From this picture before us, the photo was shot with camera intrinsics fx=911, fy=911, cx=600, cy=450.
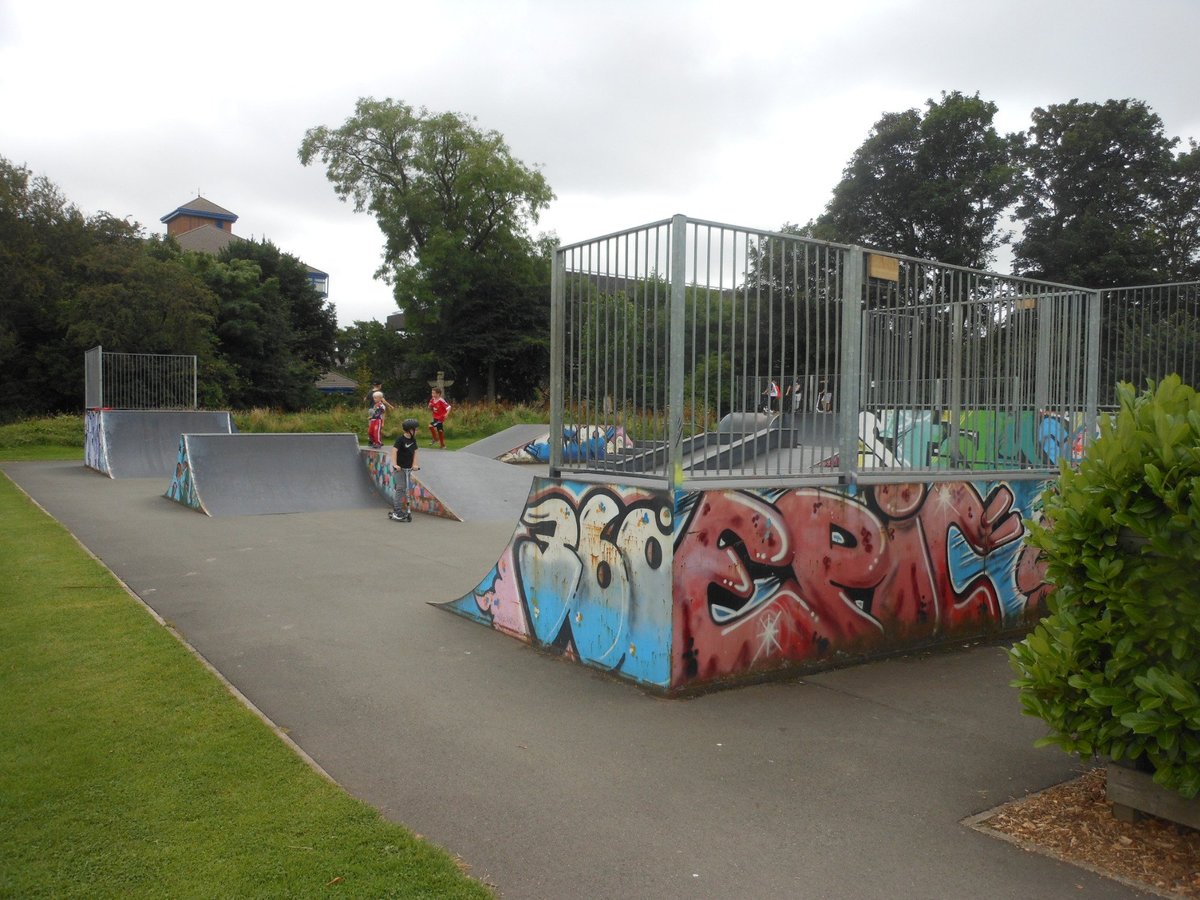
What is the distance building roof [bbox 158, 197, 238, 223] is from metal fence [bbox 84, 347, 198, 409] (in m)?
77.3

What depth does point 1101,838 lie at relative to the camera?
3.85 meters

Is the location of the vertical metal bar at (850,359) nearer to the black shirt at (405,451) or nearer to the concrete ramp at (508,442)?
the black shirt at (405,451)

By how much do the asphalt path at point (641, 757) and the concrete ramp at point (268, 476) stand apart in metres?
7.04

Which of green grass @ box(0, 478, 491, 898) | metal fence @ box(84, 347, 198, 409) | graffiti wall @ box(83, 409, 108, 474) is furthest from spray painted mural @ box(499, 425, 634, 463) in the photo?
metal fence @ box(84, 347, 198, 409)

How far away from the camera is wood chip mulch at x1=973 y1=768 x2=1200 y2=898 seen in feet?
11.6

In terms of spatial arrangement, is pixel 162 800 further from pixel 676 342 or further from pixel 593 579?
pixel 676 342

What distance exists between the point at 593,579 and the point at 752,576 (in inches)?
44.9

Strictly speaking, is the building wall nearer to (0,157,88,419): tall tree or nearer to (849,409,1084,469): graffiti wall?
(0,157,88,419): tall tree

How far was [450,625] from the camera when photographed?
780cm

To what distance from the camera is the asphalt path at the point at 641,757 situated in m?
3.59

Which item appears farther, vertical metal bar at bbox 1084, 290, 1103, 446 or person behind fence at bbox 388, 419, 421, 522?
person behind fence at bbox 388, 419, 421, 522

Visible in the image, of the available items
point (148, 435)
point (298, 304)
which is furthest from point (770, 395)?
point (298, 304)

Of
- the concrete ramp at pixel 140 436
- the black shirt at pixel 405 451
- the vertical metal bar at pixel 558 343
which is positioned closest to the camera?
the vertical metal bar at pixel 558 343

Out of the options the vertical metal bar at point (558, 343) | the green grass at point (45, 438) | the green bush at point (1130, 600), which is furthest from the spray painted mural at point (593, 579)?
the green grass at point (45, 438)
